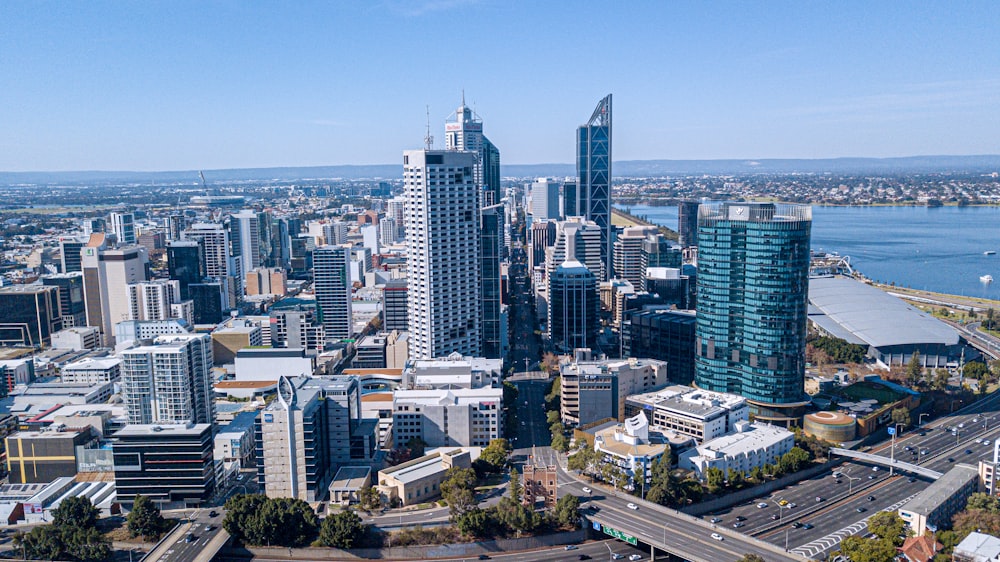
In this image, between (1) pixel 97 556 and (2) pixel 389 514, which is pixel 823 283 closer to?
(2) pixel 389 514

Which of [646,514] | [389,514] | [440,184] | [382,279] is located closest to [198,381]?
[389,514]

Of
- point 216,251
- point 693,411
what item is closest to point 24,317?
point 216,251

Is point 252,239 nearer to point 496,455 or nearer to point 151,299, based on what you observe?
point 151,299

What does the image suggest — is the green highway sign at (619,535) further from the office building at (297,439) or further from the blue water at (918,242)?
the blue water at (918,242)

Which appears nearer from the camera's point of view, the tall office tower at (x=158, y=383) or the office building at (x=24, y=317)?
the tall office tower at (x=158, y=383)

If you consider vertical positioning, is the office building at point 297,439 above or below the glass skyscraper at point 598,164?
below

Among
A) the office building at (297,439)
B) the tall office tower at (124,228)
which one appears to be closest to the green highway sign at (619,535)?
the office building at (297,439)

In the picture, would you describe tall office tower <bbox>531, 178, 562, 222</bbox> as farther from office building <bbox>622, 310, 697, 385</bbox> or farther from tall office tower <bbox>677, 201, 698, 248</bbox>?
office building <bbox>622, 310, 697, 385</bbox>
